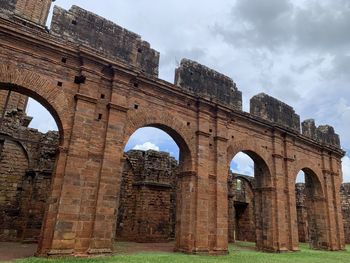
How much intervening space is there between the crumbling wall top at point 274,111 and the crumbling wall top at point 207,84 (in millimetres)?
1170

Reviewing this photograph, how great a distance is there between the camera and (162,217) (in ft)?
51.5

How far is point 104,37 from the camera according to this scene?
385 inches

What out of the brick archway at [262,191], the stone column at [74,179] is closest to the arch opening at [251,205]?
the brick archway at [262,191]

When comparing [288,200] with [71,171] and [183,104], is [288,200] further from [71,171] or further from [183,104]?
[71,171]

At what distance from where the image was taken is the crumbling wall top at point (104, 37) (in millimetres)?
9070

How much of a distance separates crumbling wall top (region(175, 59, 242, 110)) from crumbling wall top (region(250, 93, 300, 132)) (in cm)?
117

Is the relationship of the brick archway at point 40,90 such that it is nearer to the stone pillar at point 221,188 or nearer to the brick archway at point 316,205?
the stone pillar at point 221,188

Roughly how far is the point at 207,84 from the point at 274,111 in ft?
13.7

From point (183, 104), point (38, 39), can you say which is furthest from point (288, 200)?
point (38, 39)

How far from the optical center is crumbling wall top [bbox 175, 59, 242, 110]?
452 inches

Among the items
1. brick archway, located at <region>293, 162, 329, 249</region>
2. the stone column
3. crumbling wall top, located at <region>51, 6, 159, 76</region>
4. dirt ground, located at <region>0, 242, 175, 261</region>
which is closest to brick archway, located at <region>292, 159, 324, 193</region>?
brick archway, located at <region>293, 162, 329, 249</region>

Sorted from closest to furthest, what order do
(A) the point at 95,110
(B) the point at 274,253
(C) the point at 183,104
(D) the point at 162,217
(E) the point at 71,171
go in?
1. (E) the point at 71,171
2. (A) the point at 95,110
3. (C) the point at 183,104
4. (B) the point at 274,253
5. (D) the point at 162,217

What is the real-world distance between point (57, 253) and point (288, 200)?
9.80 metres

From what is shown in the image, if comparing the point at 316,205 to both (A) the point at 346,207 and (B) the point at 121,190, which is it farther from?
(B) the point at 121,190
